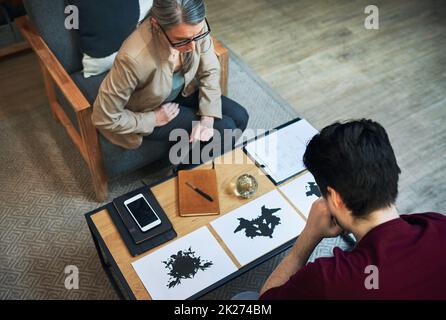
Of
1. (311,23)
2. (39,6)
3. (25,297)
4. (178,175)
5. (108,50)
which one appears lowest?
(25,297)

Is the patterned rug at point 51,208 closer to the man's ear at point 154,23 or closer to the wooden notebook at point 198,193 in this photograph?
the wooden notebook at point 198,193

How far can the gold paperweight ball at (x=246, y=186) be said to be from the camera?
1.69 m

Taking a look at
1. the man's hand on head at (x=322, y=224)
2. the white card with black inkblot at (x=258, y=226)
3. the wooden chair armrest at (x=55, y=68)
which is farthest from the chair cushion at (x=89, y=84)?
the man's hand on head at (x=322, y=224)

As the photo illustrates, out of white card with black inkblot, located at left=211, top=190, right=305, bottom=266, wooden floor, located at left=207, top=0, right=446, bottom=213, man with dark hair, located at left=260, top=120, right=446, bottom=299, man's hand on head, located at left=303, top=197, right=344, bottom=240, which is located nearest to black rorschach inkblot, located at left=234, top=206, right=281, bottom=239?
white card with black inkblot, located at left=211, top=190, right=305, bottom=266

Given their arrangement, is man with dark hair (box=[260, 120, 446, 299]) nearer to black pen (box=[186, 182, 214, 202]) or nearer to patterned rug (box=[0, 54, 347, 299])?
black pen (box=[186, 182, 214, 202])

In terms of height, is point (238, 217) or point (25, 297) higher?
point (238, 217)

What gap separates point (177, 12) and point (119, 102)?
41 cm

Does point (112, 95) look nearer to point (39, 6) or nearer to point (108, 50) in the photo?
point (108, 50)

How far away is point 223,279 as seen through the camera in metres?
1.50

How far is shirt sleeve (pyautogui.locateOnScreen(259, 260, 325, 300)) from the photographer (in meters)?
1.11

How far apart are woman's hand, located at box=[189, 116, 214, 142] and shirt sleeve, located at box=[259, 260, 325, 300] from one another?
2.85ft

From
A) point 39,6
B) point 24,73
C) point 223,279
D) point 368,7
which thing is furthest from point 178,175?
point 368,7
